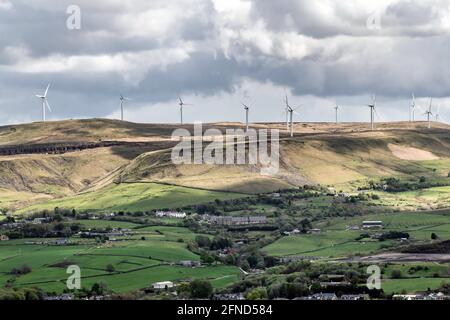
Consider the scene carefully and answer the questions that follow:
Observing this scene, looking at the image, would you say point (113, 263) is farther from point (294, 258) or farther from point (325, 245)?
point (325, 245)

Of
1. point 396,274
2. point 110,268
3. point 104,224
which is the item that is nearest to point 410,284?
point 396,274

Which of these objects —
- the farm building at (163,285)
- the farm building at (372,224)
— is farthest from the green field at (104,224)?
the farm building at (163,285)

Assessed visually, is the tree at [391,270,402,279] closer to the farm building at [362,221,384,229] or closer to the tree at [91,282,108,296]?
the tree at [91,282,108,296]

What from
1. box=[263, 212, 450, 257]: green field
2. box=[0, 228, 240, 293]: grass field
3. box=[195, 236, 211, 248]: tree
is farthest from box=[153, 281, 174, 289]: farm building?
box=[195, 236, 211, 248]: tree

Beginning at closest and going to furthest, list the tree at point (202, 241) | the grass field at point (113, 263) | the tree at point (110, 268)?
1. the grass field at point (113, 263)
2. the tree at point (110, 268)
3. the tree at point (202, 241)

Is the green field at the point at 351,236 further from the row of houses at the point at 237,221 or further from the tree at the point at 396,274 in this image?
the tree at the point at 396,274

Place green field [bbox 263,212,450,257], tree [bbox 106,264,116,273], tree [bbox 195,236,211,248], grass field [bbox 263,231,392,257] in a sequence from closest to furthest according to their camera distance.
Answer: tree [bbox 106,264,116,273] → grass field [bbox 263,231,392,257] → green field [bbox 263,212,450,257] → tree [bbox 195,236,211,248]

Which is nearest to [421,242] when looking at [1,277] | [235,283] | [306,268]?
[306,268]
